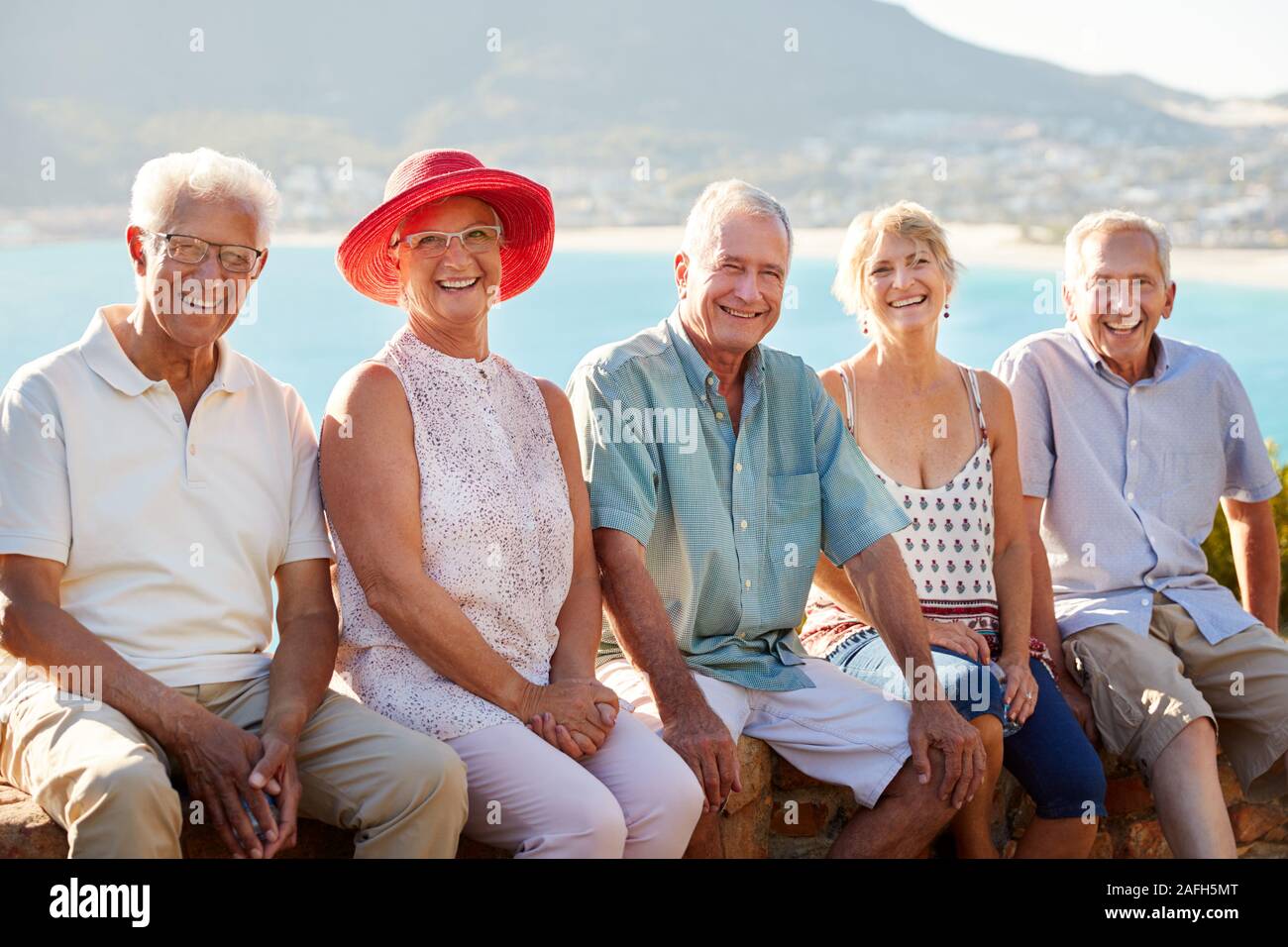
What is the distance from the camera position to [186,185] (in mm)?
2666

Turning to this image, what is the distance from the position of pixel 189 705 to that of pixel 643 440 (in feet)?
3.95

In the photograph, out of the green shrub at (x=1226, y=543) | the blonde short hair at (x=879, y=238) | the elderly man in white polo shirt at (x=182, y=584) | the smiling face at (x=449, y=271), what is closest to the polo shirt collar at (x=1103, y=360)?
the blonde short hair at (x=879, y=238)

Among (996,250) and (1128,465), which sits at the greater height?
(996,250)

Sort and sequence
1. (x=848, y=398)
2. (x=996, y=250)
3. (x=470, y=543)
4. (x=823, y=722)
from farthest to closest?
1. (x=996, y=250)
2. (x=848, y=398)
3. (x=823, y=722)
4. (x=470, y=543)

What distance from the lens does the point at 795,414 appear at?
11.2 ft

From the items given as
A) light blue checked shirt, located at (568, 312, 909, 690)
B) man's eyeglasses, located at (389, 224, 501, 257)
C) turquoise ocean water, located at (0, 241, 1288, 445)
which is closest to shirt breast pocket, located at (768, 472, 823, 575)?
light blue checked shirt, located at (568, 312, 909, 690)

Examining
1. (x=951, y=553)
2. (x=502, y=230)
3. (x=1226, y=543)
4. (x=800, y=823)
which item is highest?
(x=502, y=230)

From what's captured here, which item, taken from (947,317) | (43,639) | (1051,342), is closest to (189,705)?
(43,639)

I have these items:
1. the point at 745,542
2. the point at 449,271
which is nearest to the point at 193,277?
the point at 449,271

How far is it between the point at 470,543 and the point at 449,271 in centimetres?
60

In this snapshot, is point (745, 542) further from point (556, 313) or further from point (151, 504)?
point (556, 313)

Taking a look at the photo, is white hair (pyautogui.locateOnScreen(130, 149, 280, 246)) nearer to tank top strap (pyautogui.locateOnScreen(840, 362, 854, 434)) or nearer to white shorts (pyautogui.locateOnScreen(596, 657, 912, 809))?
white shorts (pyautogui.locateOnScreen(596, 657, 912, 809))

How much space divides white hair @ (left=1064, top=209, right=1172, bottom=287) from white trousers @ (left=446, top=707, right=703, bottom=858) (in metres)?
1.99

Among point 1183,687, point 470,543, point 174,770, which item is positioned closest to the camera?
point 174,770
